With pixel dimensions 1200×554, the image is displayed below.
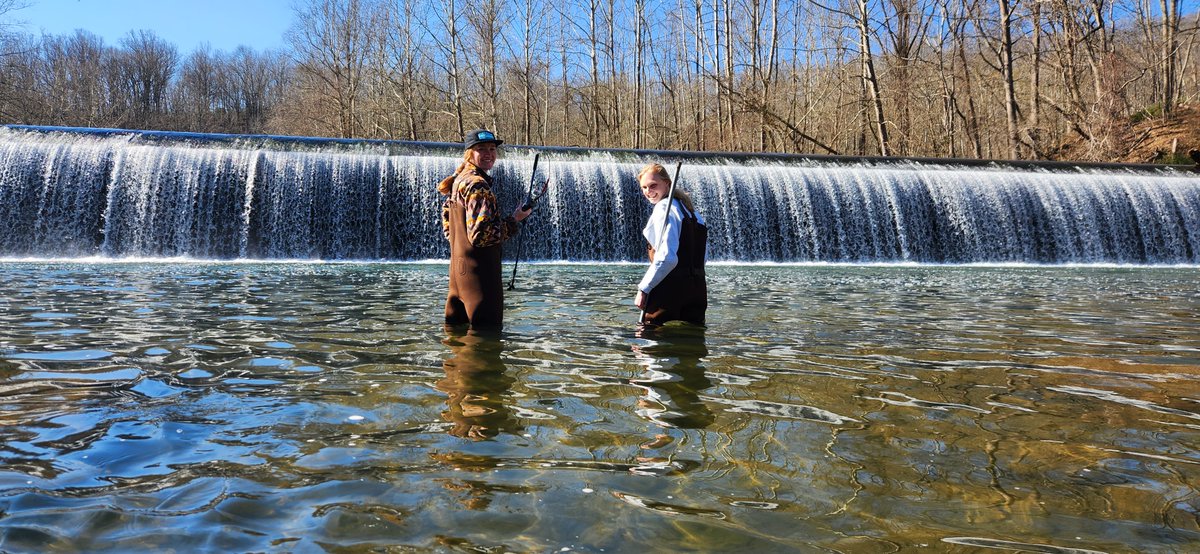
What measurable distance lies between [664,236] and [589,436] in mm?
2278

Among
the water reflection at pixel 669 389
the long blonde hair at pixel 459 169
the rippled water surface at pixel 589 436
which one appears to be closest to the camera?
the rippled water surface at pixel 589 436

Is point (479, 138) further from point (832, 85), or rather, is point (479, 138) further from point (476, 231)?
point (832, 85)

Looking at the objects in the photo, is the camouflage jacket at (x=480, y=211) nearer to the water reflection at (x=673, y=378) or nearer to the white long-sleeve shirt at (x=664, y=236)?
the white long-sleeve shirt at (x=664, y=236)

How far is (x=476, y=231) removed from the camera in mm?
5160

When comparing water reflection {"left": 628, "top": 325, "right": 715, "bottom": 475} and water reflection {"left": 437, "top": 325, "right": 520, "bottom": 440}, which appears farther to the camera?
water reflection {"left": 437, "top": 325, "right": 520, "bottom": 440}

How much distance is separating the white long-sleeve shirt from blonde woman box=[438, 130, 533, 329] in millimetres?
798

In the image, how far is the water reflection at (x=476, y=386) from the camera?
335 centimetres

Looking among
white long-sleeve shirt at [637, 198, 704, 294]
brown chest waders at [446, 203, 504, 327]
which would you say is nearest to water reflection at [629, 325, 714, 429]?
white long-sleeve shirt at [637, 198, 704, 294]

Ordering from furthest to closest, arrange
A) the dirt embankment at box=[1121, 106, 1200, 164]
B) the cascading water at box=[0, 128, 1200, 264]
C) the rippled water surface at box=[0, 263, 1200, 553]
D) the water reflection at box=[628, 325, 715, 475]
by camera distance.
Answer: the dirt embankment at box=[1121, 106, 1200, 164], the cascading water at box=[0, 128, 1200, 264], the water reflection at box=[628, 325, 715, 475], the rippled water surface at box=[0, 263, 1200, 553]

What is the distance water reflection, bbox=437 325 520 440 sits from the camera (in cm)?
335

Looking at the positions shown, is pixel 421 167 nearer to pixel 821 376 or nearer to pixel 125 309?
pixel 125 309

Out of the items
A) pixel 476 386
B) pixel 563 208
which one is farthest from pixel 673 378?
pixel 563 208

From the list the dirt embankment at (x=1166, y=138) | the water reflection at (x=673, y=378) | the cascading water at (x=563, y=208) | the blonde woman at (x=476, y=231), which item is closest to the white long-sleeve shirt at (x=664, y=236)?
the water reflection at (x=673, y=378)

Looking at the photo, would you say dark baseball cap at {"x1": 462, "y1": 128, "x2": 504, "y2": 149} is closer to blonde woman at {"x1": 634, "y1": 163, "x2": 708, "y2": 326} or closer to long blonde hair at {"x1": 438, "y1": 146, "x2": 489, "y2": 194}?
long blonde hair at {"x1": 438, "y1": 146, "x2": 489, "y2": 194}
